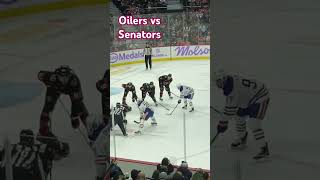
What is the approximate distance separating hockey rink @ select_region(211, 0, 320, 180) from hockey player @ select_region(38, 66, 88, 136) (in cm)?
85

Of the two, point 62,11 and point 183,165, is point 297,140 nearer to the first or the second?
point 183,165

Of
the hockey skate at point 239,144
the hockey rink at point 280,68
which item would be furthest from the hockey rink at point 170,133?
the hockey rink at point 280,68

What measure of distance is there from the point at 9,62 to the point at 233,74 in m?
1.42

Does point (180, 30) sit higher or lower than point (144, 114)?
higher

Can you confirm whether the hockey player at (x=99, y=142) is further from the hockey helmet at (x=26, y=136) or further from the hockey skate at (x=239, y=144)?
the hockey skate at (x=239, y=144)

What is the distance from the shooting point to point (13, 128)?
3.28 m

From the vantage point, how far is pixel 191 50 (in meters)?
12.1

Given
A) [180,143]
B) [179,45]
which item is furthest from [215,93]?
[179,45]

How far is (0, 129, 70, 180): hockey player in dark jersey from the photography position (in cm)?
311

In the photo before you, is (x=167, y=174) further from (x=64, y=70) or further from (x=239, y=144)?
(x=64, y=70)

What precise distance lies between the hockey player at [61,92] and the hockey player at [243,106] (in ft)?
2.83

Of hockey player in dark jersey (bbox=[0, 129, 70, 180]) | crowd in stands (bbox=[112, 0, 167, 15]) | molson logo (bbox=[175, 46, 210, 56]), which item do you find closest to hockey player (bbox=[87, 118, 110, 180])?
hockey player in dark jersey (bbox=[0, 129, 70, 180])

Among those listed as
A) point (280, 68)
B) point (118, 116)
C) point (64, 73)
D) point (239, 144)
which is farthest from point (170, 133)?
point (280, 68)

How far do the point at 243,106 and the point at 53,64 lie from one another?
3.84ft
